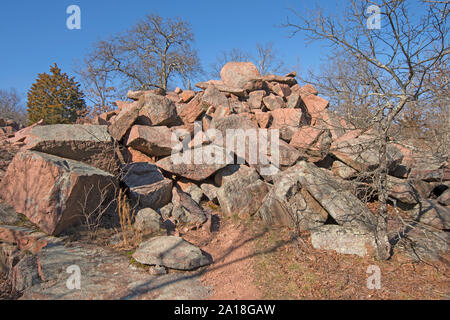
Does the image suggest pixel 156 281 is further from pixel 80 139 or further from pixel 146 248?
pixel 80 139

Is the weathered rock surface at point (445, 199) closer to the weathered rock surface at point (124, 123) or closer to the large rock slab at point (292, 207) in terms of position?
the large rock slab at point (292, 207)

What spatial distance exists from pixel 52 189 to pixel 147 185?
67.4 inches

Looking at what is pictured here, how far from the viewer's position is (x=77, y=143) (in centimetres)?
498

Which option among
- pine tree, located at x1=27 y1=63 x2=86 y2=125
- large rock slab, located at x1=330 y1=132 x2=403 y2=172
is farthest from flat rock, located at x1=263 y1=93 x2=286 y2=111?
pine tree, located at x1=27 y1=63 x2=86 y2=125

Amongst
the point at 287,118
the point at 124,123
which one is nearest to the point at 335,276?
the point at 287,118

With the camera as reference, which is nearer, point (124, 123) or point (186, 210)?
point (186, 210)

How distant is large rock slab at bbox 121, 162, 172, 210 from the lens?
518cm

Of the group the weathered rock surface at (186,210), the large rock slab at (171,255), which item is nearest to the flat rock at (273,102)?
the weathered rock surface at (186,210)

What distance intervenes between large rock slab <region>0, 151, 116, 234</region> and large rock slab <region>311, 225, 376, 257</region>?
3.61 meters

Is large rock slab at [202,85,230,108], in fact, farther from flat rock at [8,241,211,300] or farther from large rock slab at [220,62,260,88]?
flat rock at [8,241,211,300]

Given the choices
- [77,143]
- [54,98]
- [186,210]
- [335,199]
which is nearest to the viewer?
[335,199]

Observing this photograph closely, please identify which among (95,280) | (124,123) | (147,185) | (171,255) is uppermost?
(124,123)

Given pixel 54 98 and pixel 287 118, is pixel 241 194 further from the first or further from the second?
pixel 54 98
